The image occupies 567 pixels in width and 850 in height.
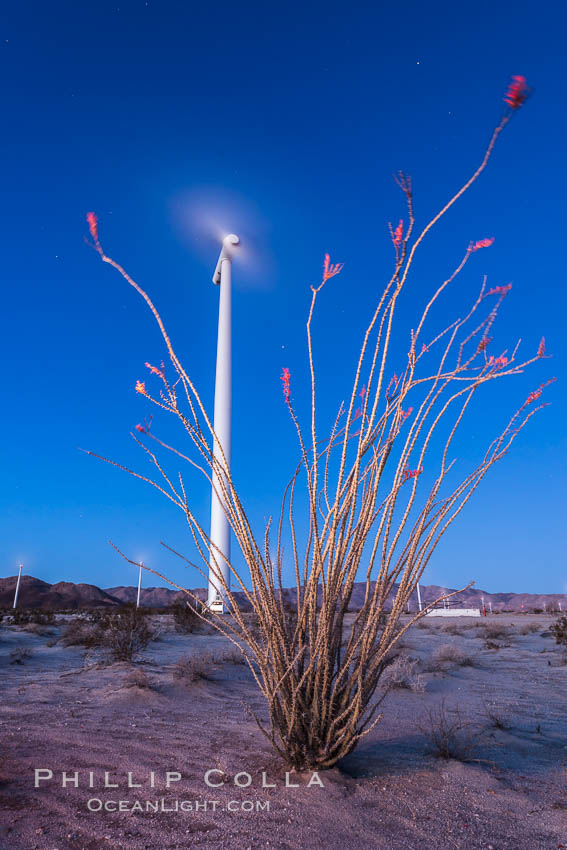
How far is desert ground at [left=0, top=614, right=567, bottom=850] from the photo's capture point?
7.14 ft

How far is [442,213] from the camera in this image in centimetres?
227

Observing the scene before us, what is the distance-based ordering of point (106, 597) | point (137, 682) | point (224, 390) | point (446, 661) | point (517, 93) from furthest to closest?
point (106, 597)
point (224, 390)
point (446, 661)
point (137, 682)
point (517, 93)

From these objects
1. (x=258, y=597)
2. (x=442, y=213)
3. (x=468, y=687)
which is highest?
(x=442, y=213)

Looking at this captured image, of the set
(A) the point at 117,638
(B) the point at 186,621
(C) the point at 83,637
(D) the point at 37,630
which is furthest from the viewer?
(B) the point at 186,621

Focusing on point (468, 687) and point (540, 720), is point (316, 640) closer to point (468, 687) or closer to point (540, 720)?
point (540, 720)

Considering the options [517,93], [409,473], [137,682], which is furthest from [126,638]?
[517,93]

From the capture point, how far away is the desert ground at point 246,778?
7.14 ft

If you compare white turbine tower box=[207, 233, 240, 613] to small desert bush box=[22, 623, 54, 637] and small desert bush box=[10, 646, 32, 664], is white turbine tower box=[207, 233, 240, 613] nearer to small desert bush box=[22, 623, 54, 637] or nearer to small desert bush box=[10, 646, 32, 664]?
small desert bush box=[22, 623, 54, 637]

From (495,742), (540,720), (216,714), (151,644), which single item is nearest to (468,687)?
(540,720)

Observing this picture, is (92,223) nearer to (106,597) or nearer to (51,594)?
(51,594)

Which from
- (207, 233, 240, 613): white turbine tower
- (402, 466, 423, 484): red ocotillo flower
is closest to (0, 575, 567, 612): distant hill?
(207, 233, 240, 613): white turbine tower

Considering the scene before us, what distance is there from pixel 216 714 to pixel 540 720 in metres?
2.95

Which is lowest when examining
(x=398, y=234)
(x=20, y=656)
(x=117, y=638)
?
(x=20, y=656)

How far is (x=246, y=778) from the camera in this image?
9.18 feet
